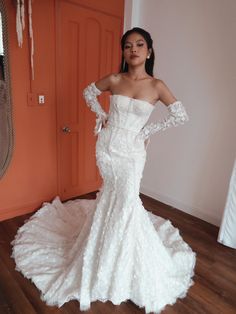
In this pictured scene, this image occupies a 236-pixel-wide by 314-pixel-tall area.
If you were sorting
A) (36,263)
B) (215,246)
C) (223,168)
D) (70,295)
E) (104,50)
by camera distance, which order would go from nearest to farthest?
(70,295) < (36,263) < (215,246) < (223,168) < (104,50)

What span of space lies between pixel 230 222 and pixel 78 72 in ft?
6.91

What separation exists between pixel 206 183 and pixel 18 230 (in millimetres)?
1911

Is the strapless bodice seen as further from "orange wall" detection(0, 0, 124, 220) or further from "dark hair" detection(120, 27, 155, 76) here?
"orange wall" detection(0, 0, 124, 220)

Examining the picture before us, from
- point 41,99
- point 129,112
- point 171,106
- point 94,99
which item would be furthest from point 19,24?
point 171,106

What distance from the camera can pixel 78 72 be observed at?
2699mm

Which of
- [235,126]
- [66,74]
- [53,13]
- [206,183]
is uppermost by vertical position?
[53,13]

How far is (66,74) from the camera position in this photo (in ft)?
8.56

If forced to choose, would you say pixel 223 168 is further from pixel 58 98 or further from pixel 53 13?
pixel 53 13

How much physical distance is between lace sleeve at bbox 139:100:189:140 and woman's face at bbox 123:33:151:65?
354 mm

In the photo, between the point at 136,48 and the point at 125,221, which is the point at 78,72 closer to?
the point at 136,48

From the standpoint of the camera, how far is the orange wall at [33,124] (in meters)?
2.28

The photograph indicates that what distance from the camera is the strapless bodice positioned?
1.58m

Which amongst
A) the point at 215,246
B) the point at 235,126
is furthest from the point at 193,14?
the point at 215,246

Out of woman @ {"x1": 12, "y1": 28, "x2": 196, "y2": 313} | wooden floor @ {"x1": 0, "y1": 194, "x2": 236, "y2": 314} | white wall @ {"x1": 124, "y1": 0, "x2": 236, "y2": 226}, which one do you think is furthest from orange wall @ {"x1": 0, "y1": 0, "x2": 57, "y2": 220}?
white wall @ {"x1": 124, "y1": 0, "x2": 236, "y2": 226}
